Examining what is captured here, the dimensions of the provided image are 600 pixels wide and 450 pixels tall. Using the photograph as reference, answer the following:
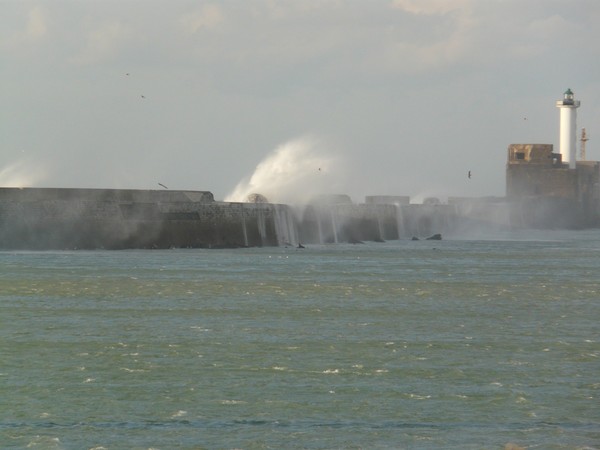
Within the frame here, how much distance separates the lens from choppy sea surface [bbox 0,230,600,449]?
1009cm

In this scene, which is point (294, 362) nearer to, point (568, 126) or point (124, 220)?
point (124, 220)

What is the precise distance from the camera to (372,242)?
51.6 metres

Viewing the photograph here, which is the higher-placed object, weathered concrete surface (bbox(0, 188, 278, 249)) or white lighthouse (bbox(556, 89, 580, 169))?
white lighthouse (bbox(556, 89, 580, 169))

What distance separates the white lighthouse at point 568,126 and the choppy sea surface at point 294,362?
53.3 m

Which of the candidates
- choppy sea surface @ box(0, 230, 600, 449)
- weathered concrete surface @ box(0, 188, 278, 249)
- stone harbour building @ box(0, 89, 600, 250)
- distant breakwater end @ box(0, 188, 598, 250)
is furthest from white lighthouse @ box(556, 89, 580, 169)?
choppy sea surface @ box(0, 230, 600, 449)

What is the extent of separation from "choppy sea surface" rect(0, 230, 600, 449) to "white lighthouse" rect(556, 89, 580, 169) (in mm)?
53254

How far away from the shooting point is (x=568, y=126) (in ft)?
260

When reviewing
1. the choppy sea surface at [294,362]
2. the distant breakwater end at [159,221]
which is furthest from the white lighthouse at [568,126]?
the choppy sea surface at [294,362]

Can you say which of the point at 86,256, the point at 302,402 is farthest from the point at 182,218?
the point at 302,402

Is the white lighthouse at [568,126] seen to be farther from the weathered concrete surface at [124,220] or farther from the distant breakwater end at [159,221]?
the weathered concrete surface at [124,220]

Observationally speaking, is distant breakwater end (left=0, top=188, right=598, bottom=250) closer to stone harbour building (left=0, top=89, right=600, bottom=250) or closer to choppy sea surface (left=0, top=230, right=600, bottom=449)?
stone harbour building (left=0, top=89, right=600, bottom=250)

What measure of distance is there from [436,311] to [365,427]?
962cm

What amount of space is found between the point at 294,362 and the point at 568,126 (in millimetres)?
68318

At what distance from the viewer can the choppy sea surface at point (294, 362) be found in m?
10.1
